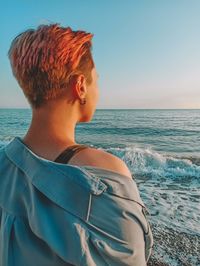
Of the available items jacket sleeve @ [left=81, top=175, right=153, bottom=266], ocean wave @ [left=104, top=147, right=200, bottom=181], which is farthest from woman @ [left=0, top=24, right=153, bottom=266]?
ocean wave @ [left=104, top=147, right=200, bottom=181]

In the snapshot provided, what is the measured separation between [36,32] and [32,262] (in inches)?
27.9

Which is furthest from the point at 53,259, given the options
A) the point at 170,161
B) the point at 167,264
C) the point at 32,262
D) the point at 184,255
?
the point at 170,161

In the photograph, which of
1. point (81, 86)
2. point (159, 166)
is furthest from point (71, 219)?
point (159, 166)

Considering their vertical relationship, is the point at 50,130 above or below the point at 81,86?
below

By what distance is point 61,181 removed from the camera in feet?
2.89

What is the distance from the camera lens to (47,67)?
1.00 metres

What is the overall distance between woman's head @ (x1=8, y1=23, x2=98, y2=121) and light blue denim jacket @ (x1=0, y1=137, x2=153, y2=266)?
0.79 ft

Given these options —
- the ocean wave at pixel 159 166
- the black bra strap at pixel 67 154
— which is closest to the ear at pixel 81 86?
the black bra strap at pixel 67 154

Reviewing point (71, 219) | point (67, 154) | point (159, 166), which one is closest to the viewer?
point (71, 219)

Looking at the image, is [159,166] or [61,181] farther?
[159,166]

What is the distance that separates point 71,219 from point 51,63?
48 centimetres

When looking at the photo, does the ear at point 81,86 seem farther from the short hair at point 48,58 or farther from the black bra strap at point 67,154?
the black bra strap at point 67,154

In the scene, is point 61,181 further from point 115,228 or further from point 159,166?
point 159,166

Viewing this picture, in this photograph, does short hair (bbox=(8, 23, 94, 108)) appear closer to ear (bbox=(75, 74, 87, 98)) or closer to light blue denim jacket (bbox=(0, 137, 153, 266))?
ear (bbox=(75, 74, 87, 98))
